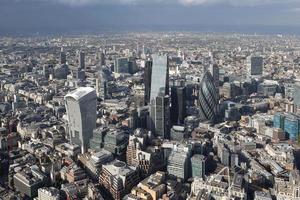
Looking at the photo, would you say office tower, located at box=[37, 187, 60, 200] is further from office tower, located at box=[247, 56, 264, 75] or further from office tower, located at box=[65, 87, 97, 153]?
office tower, located at box=[247, 56, 264, 75]

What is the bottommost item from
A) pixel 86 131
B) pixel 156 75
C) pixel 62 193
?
pixel 62 193

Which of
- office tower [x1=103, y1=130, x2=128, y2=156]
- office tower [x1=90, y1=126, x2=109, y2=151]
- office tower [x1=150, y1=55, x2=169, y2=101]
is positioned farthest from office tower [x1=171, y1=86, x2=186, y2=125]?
office tower [x1=90, y1=126, x2=109, y2=151]

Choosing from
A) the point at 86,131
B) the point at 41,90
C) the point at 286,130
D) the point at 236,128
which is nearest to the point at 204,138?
the point at 236,128

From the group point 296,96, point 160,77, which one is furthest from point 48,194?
point 296,96

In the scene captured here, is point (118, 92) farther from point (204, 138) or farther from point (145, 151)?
point (145, 151)

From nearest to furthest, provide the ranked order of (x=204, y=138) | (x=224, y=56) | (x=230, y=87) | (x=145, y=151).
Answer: (x=145, y=151)
(x=204, y=138)
(x=230, y=87)
(x=224, y=56)

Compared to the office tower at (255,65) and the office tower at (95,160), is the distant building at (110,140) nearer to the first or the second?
the office tower at (95,160)

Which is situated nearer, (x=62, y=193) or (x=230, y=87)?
(x=62, y=193)

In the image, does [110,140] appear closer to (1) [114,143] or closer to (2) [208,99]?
(1) [114,143]
